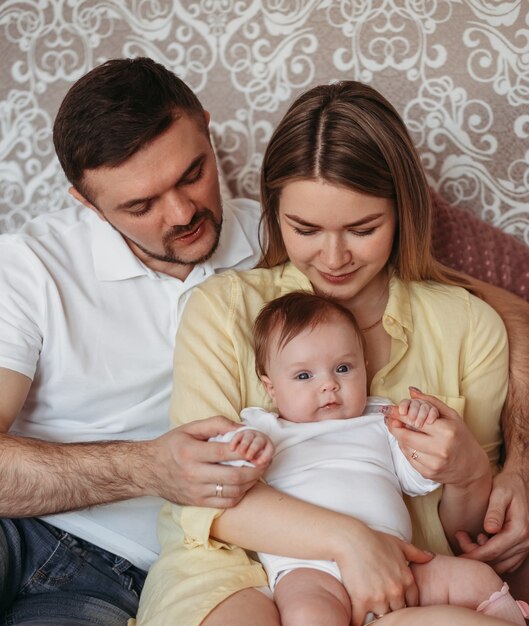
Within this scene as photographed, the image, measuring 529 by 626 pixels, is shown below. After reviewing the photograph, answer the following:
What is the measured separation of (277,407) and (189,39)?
4.77 feet

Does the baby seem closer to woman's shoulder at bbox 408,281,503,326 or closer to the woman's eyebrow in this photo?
the woman's eyebrow

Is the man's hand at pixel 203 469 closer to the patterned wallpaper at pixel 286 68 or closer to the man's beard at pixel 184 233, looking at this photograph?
the man's beard at pixel 184 233

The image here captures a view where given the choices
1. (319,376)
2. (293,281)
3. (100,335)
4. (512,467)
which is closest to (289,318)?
(319,376)

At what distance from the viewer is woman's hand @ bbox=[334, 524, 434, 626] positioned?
1638mm

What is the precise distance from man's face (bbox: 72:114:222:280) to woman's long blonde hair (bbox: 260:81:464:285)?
0.20 m

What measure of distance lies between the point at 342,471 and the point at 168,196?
0.83m

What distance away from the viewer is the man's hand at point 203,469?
65.9 inches

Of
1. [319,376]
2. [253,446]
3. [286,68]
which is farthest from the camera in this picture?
[286,68]

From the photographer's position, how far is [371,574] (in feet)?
5.37

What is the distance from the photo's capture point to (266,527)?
172 cm

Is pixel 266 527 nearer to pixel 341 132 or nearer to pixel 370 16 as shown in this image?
pixel 341 132

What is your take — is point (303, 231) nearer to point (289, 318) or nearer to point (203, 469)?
point (289, 318)

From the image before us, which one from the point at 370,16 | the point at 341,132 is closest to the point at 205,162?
the point at 341,132

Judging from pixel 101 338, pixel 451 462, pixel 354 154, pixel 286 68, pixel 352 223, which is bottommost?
pixel 451 462
